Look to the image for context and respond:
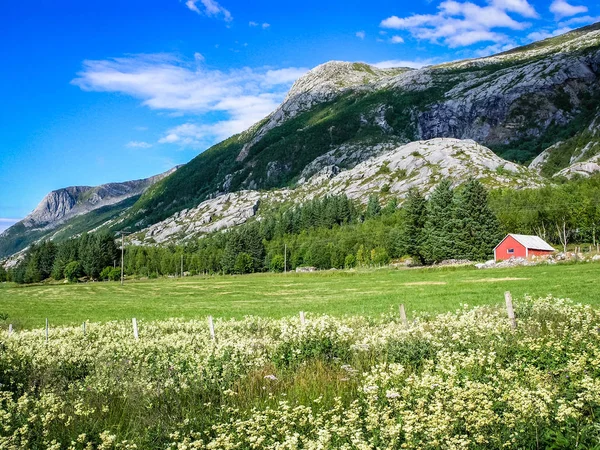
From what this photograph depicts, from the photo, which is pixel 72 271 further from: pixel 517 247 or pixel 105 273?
pixel 517 247

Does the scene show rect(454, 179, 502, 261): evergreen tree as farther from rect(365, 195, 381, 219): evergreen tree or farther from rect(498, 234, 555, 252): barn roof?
rect(365, 195, 381, 219): evergreen tree

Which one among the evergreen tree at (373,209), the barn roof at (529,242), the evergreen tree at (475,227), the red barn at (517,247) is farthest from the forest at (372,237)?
the barn roof at (529,242)

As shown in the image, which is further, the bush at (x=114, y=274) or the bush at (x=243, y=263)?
the bush at (x=114, y=274)

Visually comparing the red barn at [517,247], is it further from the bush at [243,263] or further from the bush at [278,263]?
the bush at [243,263]

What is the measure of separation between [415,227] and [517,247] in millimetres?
23482

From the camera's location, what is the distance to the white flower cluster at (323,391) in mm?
6816

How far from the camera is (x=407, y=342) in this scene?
13539 mm

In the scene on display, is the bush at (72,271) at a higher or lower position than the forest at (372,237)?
lower

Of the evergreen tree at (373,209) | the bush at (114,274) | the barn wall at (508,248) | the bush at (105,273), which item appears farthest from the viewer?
the evergreen tree at (373,209)

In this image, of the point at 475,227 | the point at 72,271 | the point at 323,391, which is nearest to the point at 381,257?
the point at 475,227

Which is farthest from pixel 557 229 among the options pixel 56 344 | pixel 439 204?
pixel 56 344

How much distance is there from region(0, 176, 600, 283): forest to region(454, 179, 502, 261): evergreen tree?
0.69ft

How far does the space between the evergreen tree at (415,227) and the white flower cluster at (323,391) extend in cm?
8581

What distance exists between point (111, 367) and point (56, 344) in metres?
5.40
